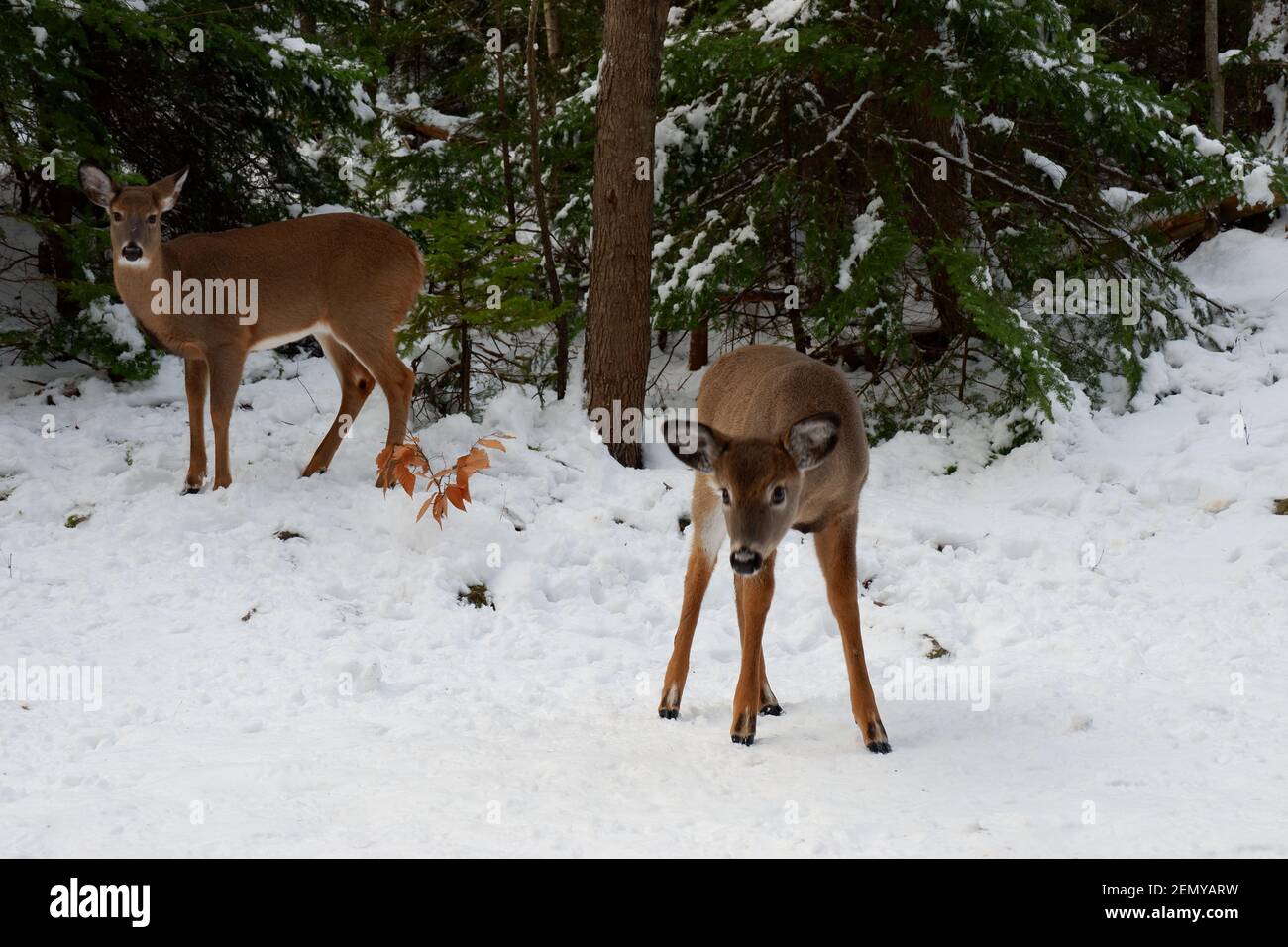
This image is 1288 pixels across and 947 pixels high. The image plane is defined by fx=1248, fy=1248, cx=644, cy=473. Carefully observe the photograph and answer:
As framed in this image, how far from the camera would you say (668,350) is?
1311cm

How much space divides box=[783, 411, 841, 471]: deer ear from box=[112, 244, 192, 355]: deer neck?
5105mm

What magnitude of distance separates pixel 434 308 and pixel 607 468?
1773 mm

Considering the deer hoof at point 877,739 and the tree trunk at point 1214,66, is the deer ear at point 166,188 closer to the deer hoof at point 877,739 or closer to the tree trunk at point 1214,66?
the deer hoof at point 877,739

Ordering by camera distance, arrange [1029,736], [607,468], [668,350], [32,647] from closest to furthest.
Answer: [1029,736] < [32,647] < [607,468] < [668,350]

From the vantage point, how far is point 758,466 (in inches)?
200

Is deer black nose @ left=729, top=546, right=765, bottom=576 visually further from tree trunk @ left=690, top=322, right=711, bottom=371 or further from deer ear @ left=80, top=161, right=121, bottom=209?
tree trunk @ left=690, top=322, right=711, bottom=371

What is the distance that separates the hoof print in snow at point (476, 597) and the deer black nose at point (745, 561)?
2.88 meters

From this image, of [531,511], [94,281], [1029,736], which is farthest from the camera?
[94,281]

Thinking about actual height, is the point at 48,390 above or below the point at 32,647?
above

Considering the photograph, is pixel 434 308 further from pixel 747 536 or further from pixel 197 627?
pixel 747 536

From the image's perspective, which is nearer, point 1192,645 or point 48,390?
point 1192,645

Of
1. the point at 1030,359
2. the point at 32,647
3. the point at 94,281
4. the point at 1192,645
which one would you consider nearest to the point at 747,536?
the point at 1192,645

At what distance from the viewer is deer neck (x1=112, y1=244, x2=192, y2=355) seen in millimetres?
8414
